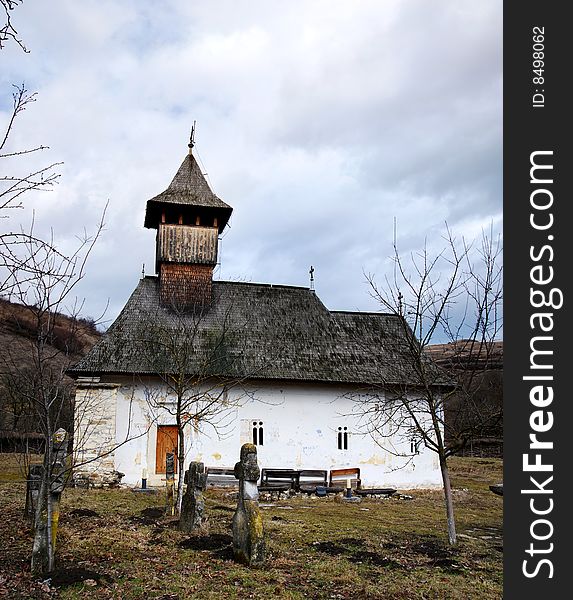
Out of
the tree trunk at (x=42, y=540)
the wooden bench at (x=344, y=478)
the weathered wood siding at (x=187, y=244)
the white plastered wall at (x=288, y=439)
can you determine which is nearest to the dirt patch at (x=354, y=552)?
the tree trunk at (x=42, y=540)

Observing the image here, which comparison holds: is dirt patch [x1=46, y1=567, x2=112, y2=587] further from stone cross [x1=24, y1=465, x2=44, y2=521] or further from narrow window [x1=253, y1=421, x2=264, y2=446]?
narrow window [x1=253, y1=421, x2=264, y2=446]

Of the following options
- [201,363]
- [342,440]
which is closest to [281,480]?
[342,440]

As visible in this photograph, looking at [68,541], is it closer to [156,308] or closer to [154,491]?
[154,491]

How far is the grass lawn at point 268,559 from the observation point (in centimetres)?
755

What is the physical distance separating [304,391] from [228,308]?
437cm

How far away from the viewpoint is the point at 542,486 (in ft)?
17.4

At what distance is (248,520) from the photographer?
358 inches

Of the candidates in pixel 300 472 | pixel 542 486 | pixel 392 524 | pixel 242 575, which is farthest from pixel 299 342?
pixel 542 486

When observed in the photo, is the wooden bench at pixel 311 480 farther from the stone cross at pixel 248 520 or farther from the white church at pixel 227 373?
the stone cross at pixel 248 520

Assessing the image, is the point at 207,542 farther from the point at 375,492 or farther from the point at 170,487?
the point at 375,492

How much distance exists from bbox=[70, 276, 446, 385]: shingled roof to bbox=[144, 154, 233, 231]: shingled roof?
2.82 meters

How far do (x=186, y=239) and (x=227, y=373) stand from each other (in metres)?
6.28

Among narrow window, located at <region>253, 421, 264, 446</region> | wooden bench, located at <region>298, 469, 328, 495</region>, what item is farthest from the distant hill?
wooden bench, located at <region>298, 469, 328, 495</region>

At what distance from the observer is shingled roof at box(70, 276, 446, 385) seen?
801 inches
